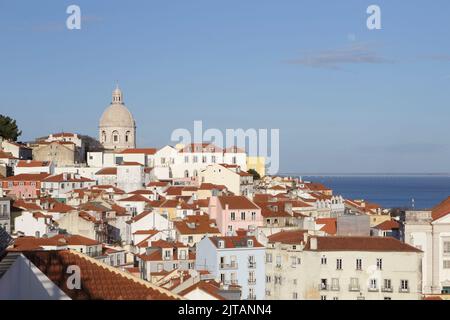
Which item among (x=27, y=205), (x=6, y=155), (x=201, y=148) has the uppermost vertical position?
(x=201, y=148)

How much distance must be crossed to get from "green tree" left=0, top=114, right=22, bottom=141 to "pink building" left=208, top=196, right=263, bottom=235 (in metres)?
52.9

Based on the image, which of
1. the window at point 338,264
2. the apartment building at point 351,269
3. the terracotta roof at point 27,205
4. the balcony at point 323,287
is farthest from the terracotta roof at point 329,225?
the terracotta roof at point 27,205

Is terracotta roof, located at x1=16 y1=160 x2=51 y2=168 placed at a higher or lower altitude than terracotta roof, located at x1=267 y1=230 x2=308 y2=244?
higher

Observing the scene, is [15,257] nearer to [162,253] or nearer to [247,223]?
[162,253]

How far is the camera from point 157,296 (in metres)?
8.81

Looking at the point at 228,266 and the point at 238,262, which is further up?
the point at 238,262

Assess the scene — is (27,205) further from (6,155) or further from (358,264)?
(6,155)

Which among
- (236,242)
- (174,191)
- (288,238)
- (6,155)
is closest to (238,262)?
(236,242)

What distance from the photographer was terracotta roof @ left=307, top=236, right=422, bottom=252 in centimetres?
3372

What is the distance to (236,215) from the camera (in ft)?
167

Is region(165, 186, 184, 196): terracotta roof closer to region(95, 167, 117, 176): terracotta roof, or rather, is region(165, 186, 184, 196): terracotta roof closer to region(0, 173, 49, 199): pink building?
region(0, 173, 49, 199): pink building

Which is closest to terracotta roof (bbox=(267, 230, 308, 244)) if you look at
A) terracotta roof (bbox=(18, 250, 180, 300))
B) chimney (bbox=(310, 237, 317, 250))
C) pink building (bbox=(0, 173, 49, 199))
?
chimney (bbox=(310, 237, 317, 250))

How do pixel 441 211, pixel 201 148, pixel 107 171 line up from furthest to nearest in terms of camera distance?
Result: pixel 201 148 → pixel 107 171 → pixel 441 211

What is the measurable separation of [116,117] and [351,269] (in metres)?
82.7
